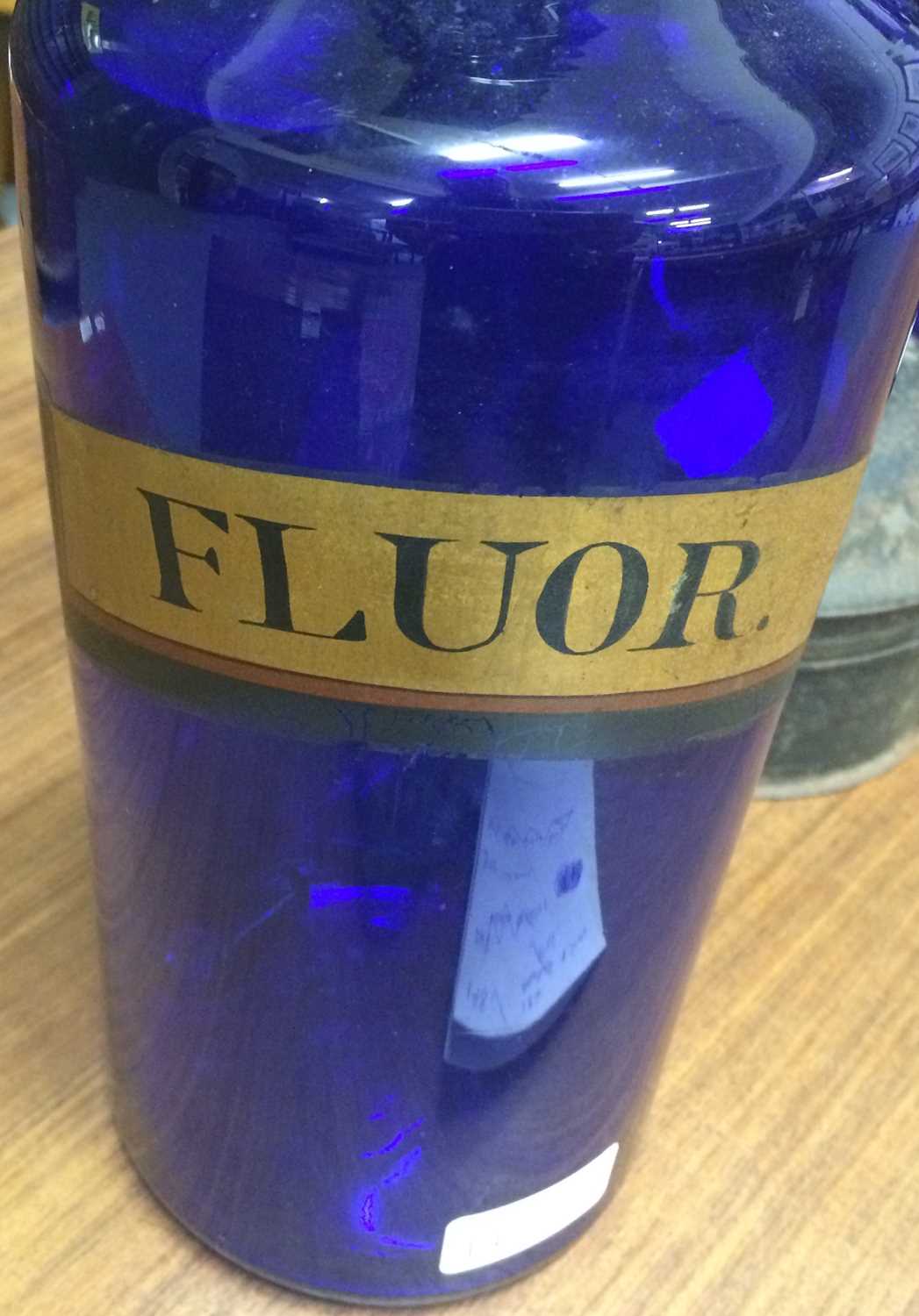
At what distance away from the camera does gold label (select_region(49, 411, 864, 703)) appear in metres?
0.21

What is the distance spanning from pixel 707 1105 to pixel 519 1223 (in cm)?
9

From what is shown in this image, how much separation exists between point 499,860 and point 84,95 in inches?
5.7

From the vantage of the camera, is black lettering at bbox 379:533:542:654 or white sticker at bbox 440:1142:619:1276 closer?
black lettering at bbox 379:533:542:654

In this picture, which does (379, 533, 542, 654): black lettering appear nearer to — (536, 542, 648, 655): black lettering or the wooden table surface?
(536, 542, 648, 655): black lettering

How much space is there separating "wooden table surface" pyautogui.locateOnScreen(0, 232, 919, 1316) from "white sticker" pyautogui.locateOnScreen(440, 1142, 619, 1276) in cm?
2

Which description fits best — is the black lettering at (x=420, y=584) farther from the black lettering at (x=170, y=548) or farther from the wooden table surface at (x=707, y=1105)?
the wooden table surface at (x=707, y=1105)

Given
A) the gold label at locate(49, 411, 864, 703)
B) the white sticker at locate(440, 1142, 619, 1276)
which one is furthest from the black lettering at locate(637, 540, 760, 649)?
the white sticker at locate(440, 1142, 619, 1276)

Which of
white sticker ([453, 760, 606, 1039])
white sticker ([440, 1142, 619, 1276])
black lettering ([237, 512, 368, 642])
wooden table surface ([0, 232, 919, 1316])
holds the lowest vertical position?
wooden table surface ([0, 232, 919, 1316])

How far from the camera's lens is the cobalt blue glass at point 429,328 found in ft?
0.62

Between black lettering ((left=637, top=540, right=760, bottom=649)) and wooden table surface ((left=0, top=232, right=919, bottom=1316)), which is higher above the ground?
black lettering ((left=637, top=540, right=760, bottom=649))

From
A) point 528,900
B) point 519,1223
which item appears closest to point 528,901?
point 528,900

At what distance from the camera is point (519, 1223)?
32cm

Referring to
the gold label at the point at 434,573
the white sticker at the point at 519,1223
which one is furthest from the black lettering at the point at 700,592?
the white sticker at the point at 519,1223

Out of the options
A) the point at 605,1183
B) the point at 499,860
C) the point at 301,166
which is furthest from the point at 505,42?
the point at 605,1183
